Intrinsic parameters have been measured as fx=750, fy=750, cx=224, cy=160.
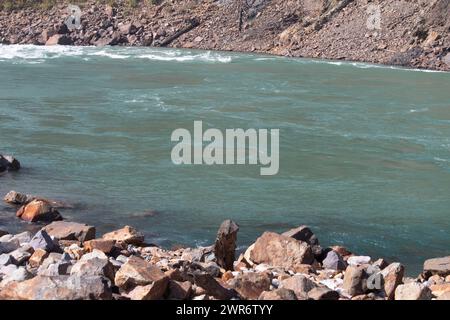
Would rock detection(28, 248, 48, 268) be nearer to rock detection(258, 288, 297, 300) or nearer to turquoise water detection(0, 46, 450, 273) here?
turquoise water detection(0, 46, 450, 273)

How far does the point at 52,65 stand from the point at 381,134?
821 inches

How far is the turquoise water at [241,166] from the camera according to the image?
1409 cm

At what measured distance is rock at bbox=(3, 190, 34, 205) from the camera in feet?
47.5

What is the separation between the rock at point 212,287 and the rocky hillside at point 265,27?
35234mm

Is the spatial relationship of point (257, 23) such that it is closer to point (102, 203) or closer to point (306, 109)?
point (306, 109)

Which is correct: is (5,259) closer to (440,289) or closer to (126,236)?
(126,236)

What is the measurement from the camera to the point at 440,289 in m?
9.89

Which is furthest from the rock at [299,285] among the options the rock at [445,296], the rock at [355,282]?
the rock at [445,296]

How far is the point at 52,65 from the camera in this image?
37.9 meters

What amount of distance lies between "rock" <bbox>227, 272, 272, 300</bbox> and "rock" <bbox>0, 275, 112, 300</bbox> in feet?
5.57

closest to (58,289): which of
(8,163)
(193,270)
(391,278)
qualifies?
(193,270)

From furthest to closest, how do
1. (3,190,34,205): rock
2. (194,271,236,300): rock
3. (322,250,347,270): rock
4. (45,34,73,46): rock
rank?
(45,34,73,46): rock → (3,190,34,205): rock → (322,250,347,270): rock → (194,271,236,300): rock

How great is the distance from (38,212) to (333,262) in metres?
5.55

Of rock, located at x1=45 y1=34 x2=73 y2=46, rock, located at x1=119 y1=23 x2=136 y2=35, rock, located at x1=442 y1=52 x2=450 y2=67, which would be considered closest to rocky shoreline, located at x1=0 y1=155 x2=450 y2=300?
rock, located at x1=442 y1=52 x2=450 y2=67
